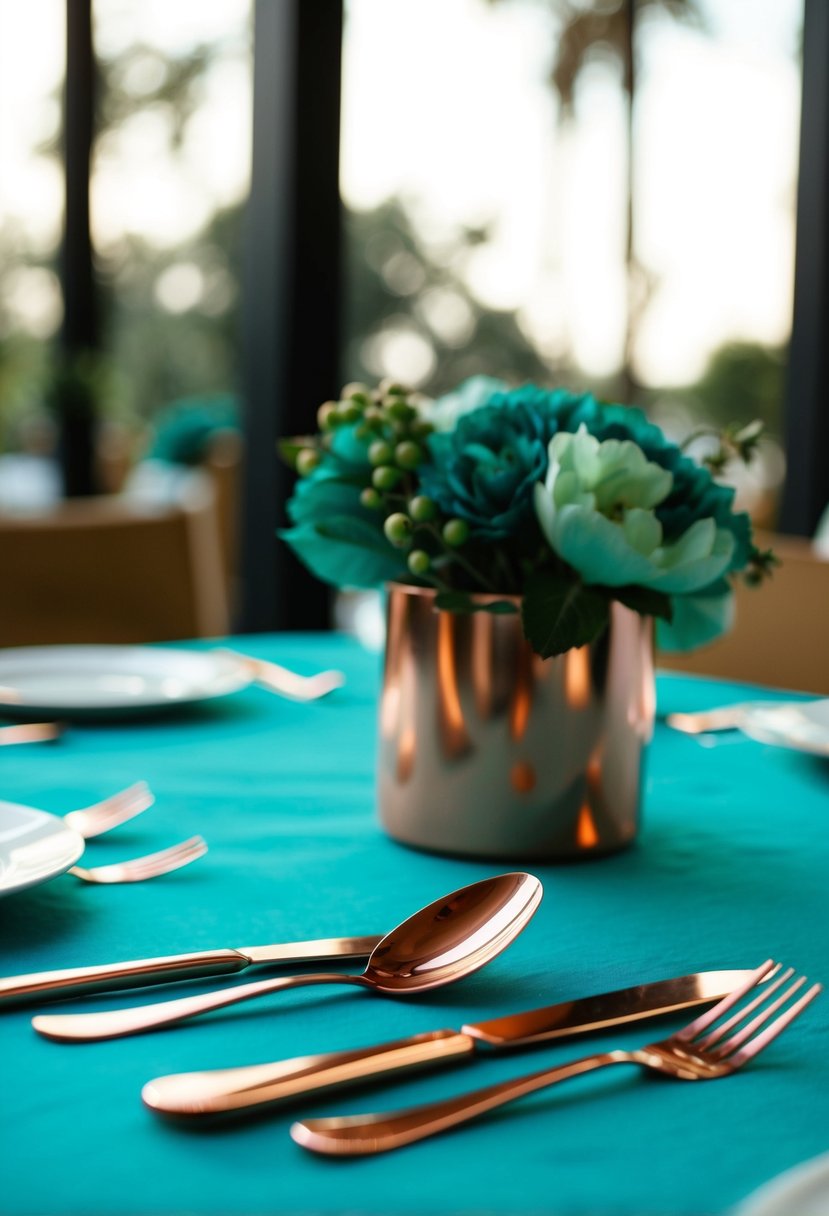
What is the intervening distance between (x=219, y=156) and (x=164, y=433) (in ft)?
4.53

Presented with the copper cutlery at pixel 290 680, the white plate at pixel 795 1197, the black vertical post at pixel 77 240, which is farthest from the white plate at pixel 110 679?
the black vertical post at pixel 77 240

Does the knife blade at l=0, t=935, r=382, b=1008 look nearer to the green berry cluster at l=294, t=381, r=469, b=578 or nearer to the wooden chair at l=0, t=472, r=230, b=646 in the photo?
the green berry cluster at l=294, t=381, r=469, b=578

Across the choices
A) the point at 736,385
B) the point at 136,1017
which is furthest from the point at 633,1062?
the point at 736,385

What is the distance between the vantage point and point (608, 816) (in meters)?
0.71

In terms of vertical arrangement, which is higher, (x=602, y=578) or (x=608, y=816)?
(x=602, y=578)

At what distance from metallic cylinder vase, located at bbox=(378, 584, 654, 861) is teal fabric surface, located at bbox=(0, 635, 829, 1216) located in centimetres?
2

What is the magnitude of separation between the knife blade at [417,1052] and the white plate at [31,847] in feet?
0.56

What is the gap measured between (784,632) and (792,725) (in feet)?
1.83

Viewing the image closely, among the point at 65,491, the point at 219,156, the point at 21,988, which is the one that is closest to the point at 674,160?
the point at 219,156

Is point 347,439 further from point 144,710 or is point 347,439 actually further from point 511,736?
point 144,710

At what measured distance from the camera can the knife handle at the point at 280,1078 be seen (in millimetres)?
387

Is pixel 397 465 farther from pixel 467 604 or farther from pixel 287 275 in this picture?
pixel 287 275

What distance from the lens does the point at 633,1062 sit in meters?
0.43

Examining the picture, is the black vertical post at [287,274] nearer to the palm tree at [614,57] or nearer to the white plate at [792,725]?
the white plate at [792,725]
